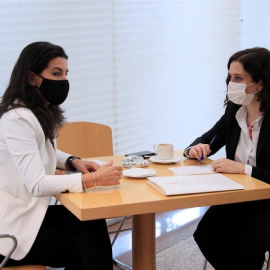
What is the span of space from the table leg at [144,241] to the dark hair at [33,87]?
592 mm

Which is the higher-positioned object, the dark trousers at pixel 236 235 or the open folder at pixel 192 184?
the open folder at pixel 192 184

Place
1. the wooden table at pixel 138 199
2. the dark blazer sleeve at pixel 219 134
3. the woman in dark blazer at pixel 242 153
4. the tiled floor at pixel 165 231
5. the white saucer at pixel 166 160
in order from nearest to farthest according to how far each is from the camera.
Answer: the wooden table at pixel 138 199, the woman in dark blazer at pixel 242 153, the white saucer at pixel 166 160, the dark blazer sleeve at pixel 219 134, the tiled floor at pixel 165 231

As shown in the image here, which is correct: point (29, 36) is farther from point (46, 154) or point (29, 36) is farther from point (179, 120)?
point (179, 120)

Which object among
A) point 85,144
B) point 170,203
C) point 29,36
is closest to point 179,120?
point 85,144

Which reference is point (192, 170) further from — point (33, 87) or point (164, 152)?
point (33, 87)

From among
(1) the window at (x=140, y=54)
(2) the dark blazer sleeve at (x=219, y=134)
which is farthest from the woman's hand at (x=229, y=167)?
(1) the window at (x=140, y=54)

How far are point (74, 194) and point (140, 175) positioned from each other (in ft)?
1.05

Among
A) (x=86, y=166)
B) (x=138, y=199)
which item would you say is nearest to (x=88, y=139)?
(x=86, y=166)

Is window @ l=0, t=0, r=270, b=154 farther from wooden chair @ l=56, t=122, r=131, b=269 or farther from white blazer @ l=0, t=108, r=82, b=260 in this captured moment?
white blazer @ l=0, t=108, r=82, b=260

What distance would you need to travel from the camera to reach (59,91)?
1.76m

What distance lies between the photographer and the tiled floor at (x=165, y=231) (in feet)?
9.24

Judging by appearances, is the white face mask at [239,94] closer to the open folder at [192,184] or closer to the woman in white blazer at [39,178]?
the open folder at [192,184]

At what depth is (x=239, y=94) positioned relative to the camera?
200 cm

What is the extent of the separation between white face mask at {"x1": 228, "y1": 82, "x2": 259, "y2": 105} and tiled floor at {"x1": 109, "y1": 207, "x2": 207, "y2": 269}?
1.25 m
